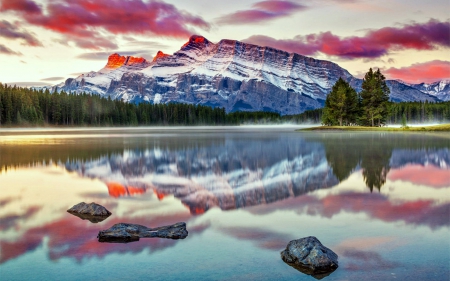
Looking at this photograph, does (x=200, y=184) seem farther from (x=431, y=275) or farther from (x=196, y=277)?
(x=431, y=275)

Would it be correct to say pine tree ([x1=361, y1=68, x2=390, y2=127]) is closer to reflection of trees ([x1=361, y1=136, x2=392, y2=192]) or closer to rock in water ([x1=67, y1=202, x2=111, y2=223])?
reflection of trees ([x1=361, y1=136, x2=392, y2=192])

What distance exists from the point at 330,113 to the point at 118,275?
109m

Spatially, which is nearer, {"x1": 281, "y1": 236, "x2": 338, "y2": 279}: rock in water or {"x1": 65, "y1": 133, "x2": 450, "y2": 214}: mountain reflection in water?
{"x1": 281, "y1": 236, "x2": 338, "y2": 279}: rock in water

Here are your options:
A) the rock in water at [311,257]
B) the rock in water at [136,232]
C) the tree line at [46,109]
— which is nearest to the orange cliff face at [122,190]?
the rock in water at [136,232]

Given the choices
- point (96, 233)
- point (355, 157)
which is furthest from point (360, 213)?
point (355, 157)

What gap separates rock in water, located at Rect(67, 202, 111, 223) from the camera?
14.5 m

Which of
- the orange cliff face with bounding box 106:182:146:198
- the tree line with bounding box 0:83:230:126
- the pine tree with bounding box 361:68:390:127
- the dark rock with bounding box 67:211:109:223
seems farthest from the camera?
the tree line with bounding box 0:83:230:126

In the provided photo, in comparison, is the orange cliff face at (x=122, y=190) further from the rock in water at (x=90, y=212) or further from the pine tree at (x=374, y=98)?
the pine tree at (x=374, y=98)

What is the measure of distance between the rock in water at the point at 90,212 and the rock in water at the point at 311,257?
7203 mm

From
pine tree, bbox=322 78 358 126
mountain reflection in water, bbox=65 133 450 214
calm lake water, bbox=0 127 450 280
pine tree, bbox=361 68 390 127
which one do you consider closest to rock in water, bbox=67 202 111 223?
calm lake water, bbox=0 127 450 280

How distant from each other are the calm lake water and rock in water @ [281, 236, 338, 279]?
247mm

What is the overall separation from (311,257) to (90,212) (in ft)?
28.0

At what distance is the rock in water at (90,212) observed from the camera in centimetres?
1452

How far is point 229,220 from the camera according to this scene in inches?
540
